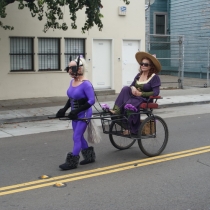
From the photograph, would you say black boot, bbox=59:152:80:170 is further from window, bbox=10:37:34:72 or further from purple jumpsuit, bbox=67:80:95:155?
window, bbox=10:37:34:72

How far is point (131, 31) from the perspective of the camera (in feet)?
58.1

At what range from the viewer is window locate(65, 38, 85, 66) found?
1658 cm

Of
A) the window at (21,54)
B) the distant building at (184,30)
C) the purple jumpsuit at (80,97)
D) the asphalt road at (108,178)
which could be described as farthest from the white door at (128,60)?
the purple jumpsuit at (80,97)

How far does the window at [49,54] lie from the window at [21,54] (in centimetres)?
37

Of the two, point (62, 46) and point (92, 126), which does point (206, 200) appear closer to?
point (92, 126)

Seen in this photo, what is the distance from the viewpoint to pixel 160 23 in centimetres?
2728

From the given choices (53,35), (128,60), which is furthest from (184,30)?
(53,35)

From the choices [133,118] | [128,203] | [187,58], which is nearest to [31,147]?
[133,118]

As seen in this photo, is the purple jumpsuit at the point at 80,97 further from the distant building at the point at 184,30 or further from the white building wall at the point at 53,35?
the distant building at the point at 184,30

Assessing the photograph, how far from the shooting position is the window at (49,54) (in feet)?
52.6

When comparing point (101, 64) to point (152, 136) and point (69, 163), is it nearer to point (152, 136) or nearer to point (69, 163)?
point (152, 136)

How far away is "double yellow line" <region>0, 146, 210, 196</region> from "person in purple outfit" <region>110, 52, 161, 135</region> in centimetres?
61

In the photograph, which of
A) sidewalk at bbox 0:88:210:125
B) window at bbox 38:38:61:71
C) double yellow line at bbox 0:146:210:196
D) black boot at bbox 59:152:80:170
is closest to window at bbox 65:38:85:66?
window at bbox 38:38:61:71

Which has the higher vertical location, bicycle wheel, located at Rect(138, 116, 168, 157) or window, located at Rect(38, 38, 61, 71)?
window, located at Rect(38, 38, 61, 71)
